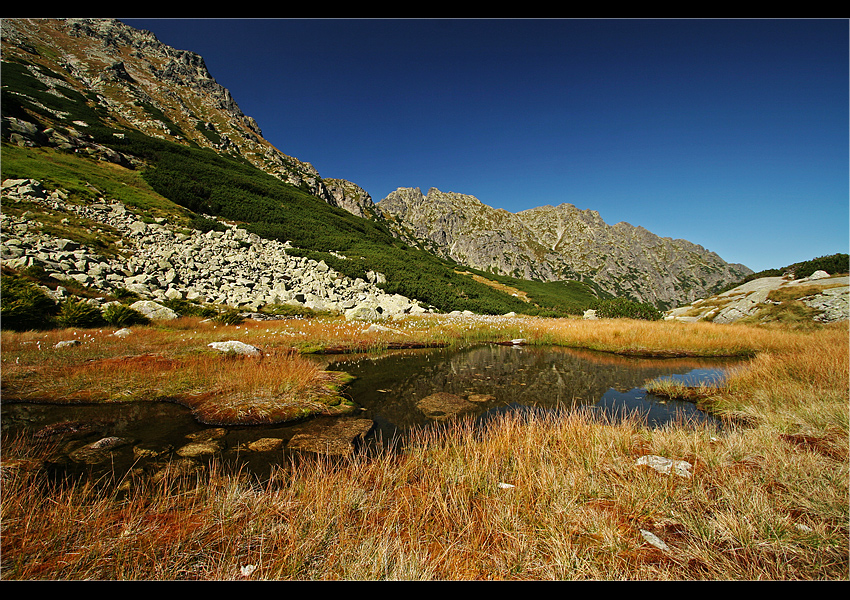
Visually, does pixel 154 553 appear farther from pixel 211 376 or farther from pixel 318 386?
pixel 211 376

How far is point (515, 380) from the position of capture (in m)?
11.4

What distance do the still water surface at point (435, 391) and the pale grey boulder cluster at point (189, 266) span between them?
37.0ft

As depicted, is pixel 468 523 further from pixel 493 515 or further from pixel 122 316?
pixel 122 316

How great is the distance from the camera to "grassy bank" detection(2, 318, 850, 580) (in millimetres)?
2711

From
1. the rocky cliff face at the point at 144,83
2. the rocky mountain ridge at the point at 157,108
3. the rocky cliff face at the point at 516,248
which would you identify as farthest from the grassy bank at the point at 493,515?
the rocky cliff face at the point at 516,248

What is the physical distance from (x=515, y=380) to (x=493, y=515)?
8.35 meters

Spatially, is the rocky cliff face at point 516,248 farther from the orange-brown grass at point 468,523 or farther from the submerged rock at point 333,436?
the orange-brown grass at point 468,523

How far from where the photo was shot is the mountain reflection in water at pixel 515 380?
8352mm

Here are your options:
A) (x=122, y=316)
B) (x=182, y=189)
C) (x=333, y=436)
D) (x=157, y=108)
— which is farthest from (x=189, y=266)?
(x=157, y=108)

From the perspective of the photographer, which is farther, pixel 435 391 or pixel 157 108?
pixel 157 108

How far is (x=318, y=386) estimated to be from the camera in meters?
9.11

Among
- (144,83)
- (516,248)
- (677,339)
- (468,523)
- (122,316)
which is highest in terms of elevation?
(144,83)

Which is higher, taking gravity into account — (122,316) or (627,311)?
(627,311)
